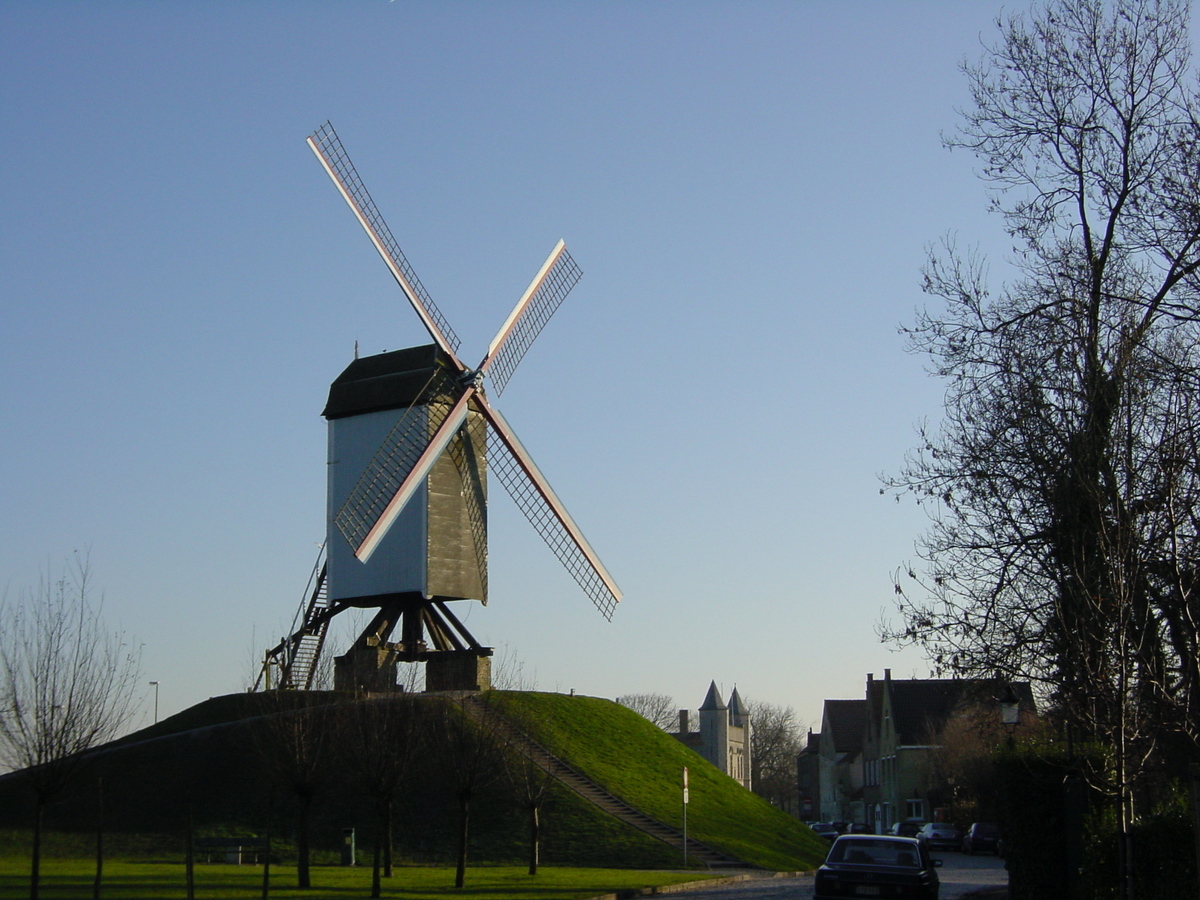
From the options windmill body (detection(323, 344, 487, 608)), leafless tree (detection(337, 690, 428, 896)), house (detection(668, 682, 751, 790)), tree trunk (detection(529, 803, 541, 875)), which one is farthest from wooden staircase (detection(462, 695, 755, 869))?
house (detection(668, 682, 751, 790))

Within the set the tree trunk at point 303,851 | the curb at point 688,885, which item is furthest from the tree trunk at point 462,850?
the curb at point 688,885

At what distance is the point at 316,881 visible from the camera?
27.2 meters

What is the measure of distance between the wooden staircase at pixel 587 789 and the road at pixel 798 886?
8.84 feet

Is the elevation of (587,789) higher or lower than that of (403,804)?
higher

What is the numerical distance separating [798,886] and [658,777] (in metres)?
13.2

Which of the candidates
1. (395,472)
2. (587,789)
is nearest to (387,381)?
(395,472)

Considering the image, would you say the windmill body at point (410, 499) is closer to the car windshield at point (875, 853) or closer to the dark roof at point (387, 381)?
the dark roof at point (387, 381)

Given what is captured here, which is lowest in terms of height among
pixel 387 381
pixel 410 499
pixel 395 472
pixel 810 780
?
pixel 810 780

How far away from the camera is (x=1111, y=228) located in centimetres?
1880

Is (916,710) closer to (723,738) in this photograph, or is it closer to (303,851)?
(723,738)

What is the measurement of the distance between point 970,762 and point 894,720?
2059 cm

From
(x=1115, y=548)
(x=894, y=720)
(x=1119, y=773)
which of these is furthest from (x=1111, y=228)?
(x=894, y=720)

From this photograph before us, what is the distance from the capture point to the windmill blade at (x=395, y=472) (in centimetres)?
3731

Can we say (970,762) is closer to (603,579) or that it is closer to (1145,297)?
(603,579)
